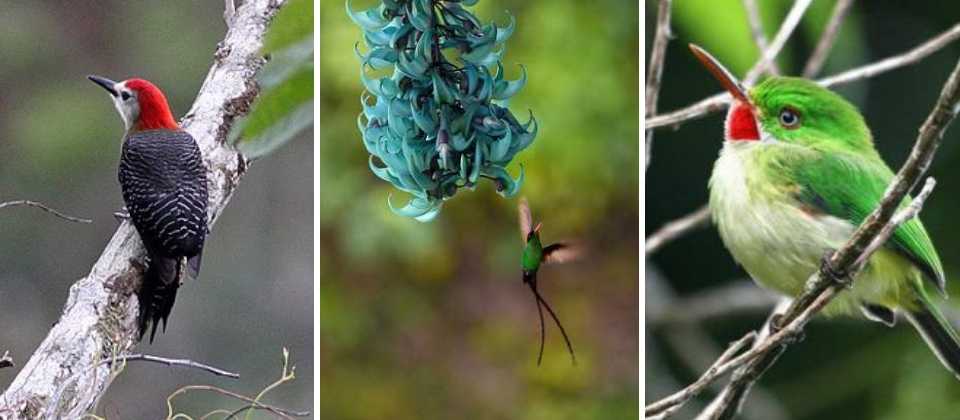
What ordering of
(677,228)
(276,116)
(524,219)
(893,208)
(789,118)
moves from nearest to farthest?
(276,116) < (893,208) < (789,118) < (677,228) < (524,219)

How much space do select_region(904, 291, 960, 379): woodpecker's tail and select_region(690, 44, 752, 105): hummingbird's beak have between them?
1.55ft

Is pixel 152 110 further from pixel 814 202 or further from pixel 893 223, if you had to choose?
pixel 893 223

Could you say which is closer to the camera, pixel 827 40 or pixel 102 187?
pixel 827 40

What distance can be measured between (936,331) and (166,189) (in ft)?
4.62

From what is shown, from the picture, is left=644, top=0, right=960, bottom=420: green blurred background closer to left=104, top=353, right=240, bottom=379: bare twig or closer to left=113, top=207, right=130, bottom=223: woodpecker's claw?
left=104, top=353, right=240, bottom=379: bare twig

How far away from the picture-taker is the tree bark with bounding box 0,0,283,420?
2.45 metres

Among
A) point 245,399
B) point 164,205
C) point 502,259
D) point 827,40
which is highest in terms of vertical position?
point 827,40

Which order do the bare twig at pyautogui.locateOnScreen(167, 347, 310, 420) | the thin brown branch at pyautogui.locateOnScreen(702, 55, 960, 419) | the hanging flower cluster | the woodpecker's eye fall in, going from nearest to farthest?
the thin brown branch at pyautogui.locateOnScreen(702, 55, 960, 419) < the woodpecker's eye < the hanging flower cluster < the bare twig at pyautogui.locateOnScreen(167, 347, 310, 420)

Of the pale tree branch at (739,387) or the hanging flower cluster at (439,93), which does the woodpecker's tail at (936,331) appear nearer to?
the pale tree branch at (739,387)

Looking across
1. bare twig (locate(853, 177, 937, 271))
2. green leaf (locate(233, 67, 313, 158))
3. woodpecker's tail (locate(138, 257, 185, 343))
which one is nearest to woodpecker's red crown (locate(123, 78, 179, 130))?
green leaf (locate(233, 67, 313, 158))

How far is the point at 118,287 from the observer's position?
255 centimetres

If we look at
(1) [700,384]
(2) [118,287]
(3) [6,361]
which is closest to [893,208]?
(1) [700,384]

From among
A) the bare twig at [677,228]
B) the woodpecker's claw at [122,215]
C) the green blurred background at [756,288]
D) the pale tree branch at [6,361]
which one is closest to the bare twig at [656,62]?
the green blurred background at [756,288]

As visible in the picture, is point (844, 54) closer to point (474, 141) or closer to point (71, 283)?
point (474, 141)
